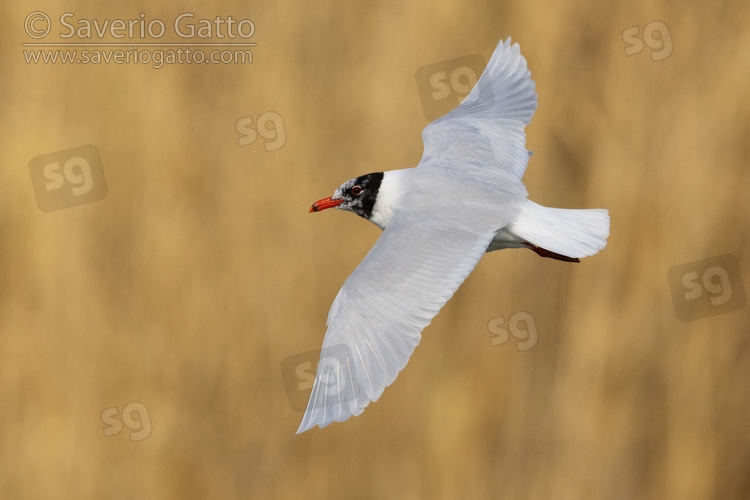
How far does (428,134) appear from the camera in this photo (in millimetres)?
1479

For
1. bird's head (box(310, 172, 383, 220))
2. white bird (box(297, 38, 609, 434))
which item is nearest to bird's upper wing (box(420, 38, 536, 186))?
white bird (box(297, 38, 609, 434))

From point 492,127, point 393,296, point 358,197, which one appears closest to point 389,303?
point 393,296

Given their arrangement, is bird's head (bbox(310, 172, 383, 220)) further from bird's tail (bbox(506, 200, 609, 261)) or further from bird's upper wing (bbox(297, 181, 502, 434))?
bird's tail (bbox(506, 200, 609, 261))

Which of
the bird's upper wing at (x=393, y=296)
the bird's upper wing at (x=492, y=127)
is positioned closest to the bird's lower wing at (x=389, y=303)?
the bird's upper wing at (x=393, y=296)

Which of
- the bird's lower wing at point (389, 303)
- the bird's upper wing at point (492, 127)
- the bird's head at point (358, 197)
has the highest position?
the bird's upper wing at point (492, 127)

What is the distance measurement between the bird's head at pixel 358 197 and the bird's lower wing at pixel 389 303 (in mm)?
90

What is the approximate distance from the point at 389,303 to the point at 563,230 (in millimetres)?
264

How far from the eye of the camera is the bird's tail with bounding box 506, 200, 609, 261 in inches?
47.3

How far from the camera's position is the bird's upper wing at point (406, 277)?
1087mm

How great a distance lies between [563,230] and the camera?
1229 millimetres

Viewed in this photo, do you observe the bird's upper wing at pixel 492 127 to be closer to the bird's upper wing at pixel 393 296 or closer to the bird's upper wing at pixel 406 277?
the bird's upper wing at pixel 406 277

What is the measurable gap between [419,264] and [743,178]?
1278 millimetres

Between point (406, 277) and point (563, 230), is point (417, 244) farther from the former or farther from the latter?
point (563, 230)

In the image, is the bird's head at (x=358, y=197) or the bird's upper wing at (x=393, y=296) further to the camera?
the bird's head at (x=358, y=197)
